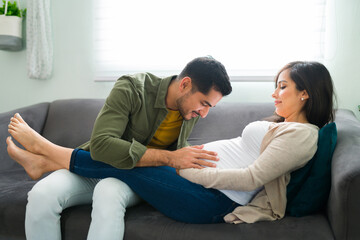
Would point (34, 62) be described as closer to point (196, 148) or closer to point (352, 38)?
point (196, 148)

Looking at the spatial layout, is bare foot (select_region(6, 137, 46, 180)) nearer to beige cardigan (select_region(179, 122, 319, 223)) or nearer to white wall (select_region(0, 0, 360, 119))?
beige cardigan (select_region(179, 122, 319, 223))

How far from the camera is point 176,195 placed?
3.84 ft

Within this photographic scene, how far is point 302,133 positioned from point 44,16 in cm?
211

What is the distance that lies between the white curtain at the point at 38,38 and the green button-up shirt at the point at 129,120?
1.26 metres

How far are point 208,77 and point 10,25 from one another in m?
1.74

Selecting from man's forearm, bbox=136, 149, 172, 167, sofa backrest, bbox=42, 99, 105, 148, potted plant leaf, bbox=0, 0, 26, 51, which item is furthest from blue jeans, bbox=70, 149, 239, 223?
potted plant leaf, bbox=0, 0, 26, 51

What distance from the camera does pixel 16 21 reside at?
2.39 m

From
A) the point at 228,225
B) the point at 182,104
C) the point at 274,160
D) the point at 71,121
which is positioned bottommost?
the point at 228,225

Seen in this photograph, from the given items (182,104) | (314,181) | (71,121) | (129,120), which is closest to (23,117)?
(71,121)

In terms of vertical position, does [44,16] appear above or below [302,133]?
above

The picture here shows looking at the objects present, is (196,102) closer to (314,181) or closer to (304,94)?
(304,94)

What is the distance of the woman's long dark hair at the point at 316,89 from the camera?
1244 mm

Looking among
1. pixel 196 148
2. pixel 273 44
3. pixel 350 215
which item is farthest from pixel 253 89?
pixel 350 215

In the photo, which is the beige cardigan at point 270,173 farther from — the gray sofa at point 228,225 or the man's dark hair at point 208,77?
the man's dark hair at point 208,77
